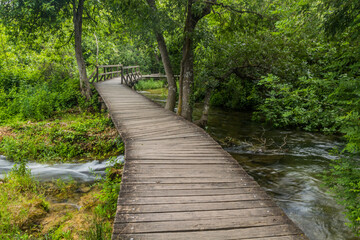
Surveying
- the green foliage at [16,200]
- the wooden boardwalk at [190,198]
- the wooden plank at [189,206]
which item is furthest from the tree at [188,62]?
the wooden plank at [189,206]

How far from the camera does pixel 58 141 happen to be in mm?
8430

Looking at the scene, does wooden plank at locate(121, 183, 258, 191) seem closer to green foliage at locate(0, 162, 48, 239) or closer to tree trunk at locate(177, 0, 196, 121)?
green foliage at locate(0, 162, 48, 239)

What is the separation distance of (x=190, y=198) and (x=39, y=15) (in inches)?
469

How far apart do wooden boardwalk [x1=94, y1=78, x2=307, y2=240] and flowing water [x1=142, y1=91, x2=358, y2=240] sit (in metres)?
1.58

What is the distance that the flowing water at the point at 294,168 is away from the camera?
5242 mm

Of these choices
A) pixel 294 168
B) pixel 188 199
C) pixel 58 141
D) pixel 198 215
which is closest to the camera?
pixel 198 215

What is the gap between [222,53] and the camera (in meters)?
9.88

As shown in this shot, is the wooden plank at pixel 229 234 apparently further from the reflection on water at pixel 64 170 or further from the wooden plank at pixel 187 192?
the reflection on water at pixel 64 170

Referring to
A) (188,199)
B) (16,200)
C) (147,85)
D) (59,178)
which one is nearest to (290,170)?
(188,199)

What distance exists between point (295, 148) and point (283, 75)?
3.08 metres

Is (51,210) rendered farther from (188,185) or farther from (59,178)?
(188,185)

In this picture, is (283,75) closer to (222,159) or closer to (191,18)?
(191,18)

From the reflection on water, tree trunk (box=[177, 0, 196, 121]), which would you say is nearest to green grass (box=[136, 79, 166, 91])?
tree trunk (box=[177, 0, 196, 121])

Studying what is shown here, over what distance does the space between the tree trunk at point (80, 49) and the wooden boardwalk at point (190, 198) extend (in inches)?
317
